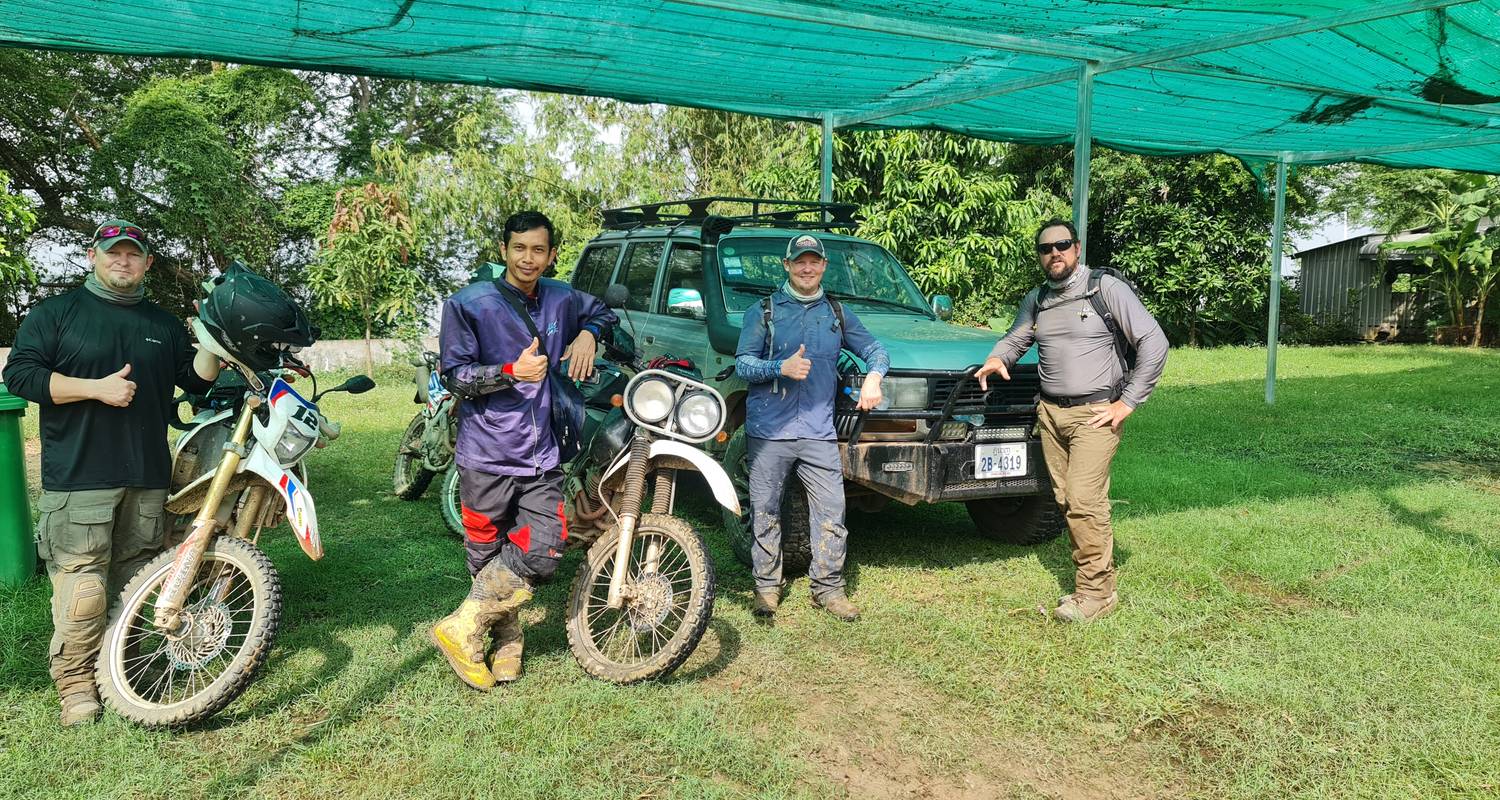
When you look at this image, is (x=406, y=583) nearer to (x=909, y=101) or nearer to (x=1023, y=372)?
(x=1023, y=372)

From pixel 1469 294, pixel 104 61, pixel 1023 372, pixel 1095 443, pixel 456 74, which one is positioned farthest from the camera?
pixel 1469 294

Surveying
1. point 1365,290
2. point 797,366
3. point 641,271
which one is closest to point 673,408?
point 797,366

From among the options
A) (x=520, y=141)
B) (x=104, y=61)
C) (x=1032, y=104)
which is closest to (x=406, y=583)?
(x=1032, y=104)

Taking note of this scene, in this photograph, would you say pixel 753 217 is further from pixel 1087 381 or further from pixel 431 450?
pixel 431 450

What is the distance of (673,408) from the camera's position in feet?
12.8

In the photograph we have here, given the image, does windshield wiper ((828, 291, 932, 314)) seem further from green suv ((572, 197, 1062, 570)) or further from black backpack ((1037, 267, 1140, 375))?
black backpack ((1037, 267, 1140, 375))

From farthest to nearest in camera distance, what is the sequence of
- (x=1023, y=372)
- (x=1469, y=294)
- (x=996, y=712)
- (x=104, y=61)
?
1. (x=1469, y=294)
2. (x=104, y=61)
3. (x=1023, y=372)
4. (x=996, y=712)

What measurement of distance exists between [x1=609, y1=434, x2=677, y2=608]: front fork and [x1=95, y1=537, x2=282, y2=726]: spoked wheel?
4.02 ft

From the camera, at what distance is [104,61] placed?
19109 mm

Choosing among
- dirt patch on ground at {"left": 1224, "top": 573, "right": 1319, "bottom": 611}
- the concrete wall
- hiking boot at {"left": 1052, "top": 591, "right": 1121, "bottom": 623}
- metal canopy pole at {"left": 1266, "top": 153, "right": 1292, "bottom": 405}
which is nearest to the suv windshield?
hiking boot at {"left": 1052, "top": 591, "right": 1121, "bottom": 623}

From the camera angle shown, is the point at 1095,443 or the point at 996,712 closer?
the point at 996,712

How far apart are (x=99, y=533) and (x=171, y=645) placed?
0.53 m

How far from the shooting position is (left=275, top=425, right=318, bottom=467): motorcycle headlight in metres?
3.81

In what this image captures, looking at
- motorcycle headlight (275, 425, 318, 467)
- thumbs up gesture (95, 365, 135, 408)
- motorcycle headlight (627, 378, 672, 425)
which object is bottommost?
motorcycle headlight (275, 425, 318, 467)
